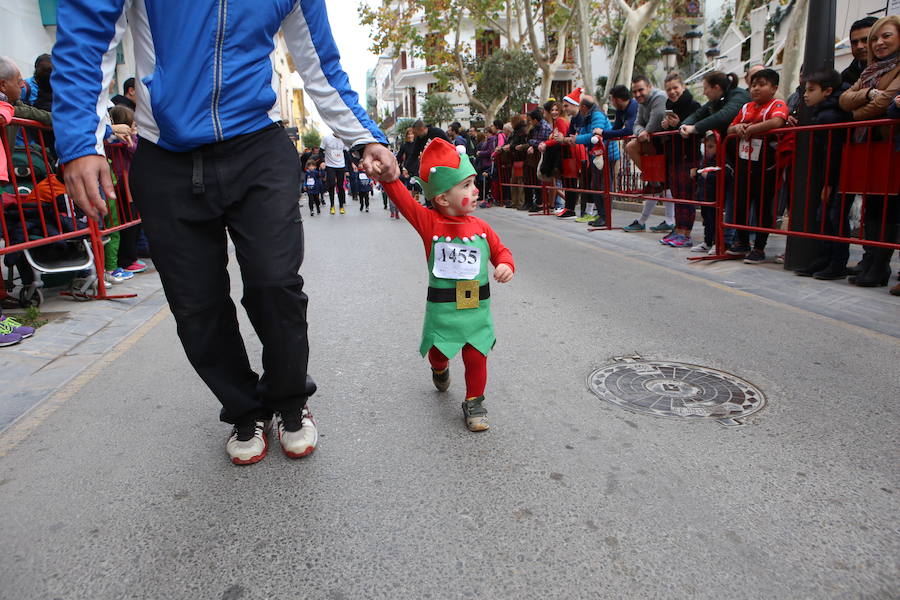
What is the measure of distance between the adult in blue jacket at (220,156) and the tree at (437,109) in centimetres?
4226

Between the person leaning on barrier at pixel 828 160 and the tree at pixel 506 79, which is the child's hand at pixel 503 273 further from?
the tree at pixel 506 79

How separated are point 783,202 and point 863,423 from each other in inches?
199

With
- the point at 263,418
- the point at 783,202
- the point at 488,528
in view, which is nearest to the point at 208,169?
the point at 263,418

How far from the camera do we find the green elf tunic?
9.93ft

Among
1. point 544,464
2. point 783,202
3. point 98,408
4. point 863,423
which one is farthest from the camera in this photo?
point 783,202

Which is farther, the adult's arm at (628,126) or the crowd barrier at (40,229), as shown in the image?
the adult's arm at (628,126)

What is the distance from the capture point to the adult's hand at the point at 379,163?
2701 millimetres

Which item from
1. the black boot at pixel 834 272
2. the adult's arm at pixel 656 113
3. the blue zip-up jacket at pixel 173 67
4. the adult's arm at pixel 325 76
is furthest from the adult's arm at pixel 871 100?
the blue zip-up jacket at pixel 173 67

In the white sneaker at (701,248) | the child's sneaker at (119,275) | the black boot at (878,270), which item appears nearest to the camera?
the black boot at (878,270)

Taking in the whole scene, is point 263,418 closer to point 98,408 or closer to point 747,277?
point 98,408

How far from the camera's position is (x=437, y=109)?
4378 centimetres

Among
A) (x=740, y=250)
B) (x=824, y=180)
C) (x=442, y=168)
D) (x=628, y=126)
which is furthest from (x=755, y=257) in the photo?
(x=442, y=168)

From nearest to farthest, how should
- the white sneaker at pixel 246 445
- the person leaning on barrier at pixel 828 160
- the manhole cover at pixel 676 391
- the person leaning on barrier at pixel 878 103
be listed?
the white sneaker at pixel 246 445 → the manhole cover at pixel 676 391 → the person leaning on barrier at pixel 878 103 → the person leaning on barrier at pixel 828 160

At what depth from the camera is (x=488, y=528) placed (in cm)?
227
